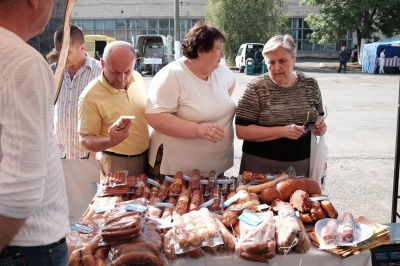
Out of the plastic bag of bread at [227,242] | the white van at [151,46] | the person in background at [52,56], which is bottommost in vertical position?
the plastic bag of bread at [227,242]

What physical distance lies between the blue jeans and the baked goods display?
0.54 metres

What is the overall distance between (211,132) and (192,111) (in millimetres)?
259

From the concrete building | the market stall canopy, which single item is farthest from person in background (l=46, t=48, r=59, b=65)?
the concrete building

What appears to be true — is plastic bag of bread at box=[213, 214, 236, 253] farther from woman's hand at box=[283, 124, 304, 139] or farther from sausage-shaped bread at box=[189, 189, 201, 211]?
woman's hand at box=[283, 124, 304, 139]

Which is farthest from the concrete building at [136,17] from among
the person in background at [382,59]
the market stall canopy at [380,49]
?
the person in background at [382,59]

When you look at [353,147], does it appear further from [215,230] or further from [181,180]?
[215,230]

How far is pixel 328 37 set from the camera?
28641mm

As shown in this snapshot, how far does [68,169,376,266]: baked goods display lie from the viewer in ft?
6.01

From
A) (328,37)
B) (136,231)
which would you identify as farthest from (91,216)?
(328,37)

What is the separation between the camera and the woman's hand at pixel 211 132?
2434 mm

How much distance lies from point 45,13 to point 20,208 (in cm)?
52

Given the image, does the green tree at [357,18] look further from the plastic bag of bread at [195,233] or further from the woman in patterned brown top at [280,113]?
the plastic bag of bread at [195,233]

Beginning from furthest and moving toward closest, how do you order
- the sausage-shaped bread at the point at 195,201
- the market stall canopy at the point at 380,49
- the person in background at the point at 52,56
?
the market stall canopy at the point at 380,49
the sausage-shaped bread at the point at 195,201
the person in background at the point at 52,56

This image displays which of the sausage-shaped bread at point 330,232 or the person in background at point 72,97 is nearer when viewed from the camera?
the sausage-shaped bread at point 330,232
